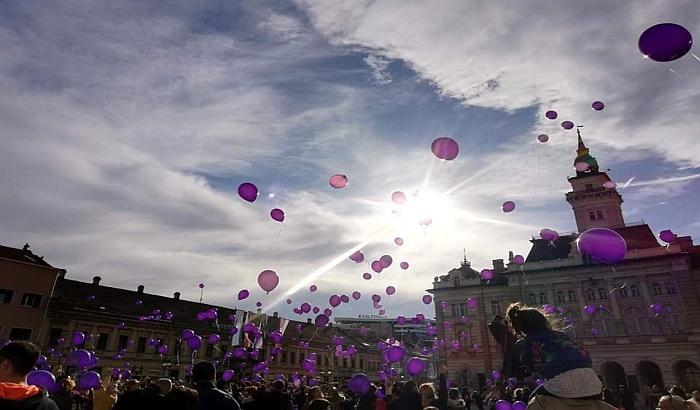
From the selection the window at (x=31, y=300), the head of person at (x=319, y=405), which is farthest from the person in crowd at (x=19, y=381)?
the window at (x=31, y=300)

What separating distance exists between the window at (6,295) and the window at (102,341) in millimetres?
7570

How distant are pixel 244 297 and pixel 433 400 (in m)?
13.2

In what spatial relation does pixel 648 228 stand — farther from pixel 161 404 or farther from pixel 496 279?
pixel 161 404

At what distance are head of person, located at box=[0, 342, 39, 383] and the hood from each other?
0.38 ft

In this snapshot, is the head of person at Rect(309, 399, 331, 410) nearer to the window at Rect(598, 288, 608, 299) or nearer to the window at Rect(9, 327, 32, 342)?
the window at Rect(9, 327, 32, 342)

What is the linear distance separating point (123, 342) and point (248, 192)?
32557mm

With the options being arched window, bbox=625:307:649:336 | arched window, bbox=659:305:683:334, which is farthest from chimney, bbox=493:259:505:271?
arched window, bbox=659:305:683:334

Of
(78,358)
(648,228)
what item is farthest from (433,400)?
(648,228)

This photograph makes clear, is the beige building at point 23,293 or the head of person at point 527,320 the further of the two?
the beige building at point 23,293

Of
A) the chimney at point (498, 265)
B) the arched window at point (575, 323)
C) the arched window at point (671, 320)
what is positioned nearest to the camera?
the arched window at point (671, 320)

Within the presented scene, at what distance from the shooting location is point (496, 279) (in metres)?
44.2

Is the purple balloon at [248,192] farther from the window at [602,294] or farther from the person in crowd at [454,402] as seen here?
the window at [602,294]

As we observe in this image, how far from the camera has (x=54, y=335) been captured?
3180 cm

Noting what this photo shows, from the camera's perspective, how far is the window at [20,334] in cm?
2900
